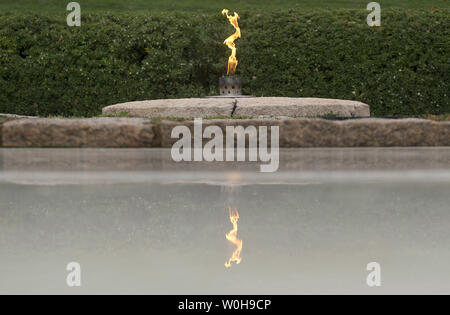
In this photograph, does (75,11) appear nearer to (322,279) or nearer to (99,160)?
(99,160)

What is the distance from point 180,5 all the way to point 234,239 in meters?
13.2

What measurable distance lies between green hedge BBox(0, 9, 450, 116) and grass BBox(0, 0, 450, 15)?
7.52 ft

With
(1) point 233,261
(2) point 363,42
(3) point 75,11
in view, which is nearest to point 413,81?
(2) point 363,42

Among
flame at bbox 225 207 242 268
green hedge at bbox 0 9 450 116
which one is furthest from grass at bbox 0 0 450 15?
flame at bbox 225 207 242 268

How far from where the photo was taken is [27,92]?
13.6 meters

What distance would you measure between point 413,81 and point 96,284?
11724mm

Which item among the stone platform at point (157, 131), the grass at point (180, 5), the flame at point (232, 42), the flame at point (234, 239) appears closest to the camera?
the flame at point (234, 239)

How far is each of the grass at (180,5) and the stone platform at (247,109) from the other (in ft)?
18.4

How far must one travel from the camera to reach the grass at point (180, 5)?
630 inches

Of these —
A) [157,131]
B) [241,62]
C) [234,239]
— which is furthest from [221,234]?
[241,62]

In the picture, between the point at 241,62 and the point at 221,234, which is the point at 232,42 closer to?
the point at 241,62

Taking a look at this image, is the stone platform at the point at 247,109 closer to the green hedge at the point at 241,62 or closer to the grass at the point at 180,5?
the green hedge at the point at 241,62

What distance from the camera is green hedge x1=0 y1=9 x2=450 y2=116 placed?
13562 millimetres

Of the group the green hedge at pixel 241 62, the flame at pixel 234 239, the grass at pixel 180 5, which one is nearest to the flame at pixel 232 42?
the green hedge at pixel 241 62
